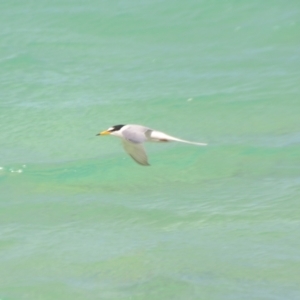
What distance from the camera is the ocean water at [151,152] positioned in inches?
273

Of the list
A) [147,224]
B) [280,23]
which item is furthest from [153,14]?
[147,224]

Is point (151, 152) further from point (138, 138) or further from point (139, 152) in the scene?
point (138, 138)

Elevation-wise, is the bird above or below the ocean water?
above

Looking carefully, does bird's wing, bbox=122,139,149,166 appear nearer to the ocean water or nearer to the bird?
the bird

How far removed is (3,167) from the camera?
30.6ft

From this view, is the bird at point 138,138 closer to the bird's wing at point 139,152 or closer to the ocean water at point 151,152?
the bird's wing at point 139,152

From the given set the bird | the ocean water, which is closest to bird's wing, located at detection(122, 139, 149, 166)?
the bird

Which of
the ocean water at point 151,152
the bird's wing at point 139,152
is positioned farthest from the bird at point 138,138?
the ocean water at point 151,152

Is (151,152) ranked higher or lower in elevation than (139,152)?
lower

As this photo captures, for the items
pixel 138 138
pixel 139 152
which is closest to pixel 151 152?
pixel 139 152

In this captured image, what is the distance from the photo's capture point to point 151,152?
964cm

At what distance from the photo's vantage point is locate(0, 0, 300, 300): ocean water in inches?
273

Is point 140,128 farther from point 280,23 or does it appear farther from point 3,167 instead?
point 280,23

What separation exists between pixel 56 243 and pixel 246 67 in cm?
462
